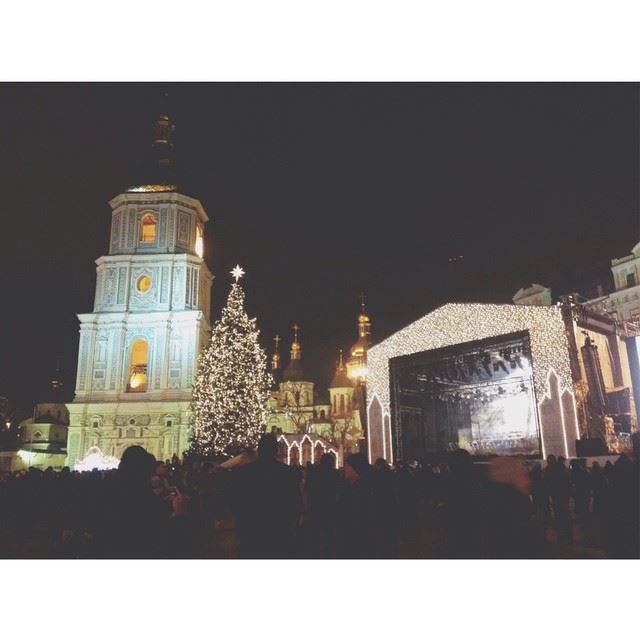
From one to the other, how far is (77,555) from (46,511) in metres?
9.16

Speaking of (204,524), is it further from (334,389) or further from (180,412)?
(334,389)

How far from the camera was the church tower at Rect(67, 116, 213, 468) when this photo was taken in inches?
→ 1393

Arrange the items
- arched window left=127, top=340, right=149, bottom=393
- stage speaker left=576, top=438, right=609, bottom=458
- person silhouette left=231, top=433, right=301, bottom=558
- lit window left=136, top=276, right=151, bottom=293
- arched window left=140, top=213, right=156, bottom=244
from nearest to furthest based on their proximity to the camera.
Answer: person silhouette left=231, top=433, right=301, bottom=558 < stage speaker left=576, top=438, right=609, bottom=458 < arched window left=127, top=340, right=149, bottom=393 < lit window left=136, top=276, right=151, bottom=293 < arched window left=140, top=213, right=156, bottom=244

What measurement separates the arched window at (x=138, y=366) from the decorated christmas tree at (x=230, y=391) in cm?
786

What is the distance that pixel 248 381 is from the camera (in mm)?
30594

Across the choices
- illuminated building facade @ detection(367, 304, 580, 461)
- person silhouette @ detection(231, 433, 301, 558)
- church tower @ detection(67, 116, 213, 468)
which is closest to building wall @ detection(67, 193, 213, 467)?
→ church tower @ detection(67, 116, 213, 468)

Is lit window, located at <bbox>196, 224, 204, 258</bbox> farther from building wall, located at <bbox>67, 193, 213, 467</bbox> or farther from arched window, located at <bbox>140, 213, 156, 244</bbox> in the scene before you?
arched window, located at <bbox>140, 213, 156, 244</bbox>

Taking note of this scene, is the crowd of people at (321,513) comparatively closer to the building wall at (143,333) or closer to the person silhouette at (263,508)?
the person silhouette at (263,508)

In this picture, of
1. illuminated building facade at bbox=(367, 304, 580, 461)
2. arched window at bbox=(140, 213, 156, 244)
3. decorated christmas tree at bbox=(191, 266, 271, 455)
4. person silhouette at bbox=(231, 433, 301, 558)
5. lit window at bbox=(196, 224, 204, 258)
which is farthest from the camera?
lit window at bbox=(196, 224, 204, 258)

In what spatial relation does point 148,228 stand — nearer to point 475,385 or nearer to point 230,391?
point 230,391

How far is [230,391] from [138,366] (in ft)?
36.2

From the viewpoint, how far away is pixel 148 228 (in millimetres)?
40719

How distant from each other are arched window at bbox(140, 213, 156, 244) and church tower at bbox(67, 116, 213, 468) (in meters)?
0.07

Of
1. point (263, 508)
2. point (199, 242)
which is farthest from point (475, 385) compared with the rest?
point (199, 242)
